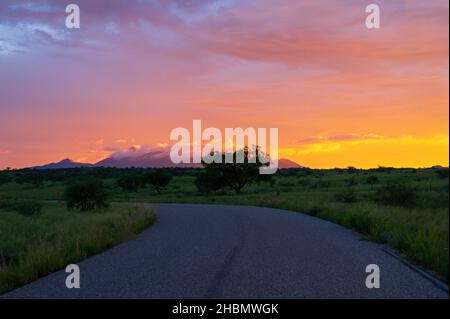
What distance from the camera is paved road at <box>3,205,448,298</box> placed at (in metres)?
9.11

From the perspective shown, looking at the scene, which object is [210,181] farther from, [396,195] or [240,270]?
[240,270]

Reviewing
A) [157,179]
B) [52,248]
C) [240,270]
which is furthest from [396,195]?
[157,179]

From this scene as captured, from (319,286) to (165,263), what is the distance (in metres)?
4.21

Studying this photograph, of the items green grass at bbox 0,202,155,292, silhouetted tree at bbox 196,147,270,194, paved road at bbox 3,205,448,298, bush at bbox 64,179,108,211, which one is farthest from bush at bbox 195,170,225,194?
paved road at bbox 3,205,448,298

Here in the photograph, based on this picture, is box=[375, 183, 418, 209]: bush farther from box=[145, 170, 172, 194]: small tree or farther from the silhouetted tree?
box=[145, 170, 172, 194]: small tree

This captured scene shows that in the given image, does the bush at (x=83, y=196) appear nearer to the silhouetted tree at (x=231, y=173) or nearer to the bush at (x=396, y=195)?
the bush at (x=396, y=195)

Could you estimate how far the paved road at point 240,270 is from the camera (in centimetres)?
911

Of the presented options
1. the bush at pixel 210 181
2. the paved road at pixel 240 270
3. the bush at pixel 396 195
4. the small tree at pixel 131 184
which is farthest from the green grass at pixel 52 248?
the small tree at pixel 131 184

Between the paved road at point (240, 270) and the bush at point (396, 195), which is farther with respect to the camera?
the bush at point (396, 195)

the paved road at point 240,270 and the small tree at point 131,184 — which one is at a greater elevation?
the paved road at point 240,270
